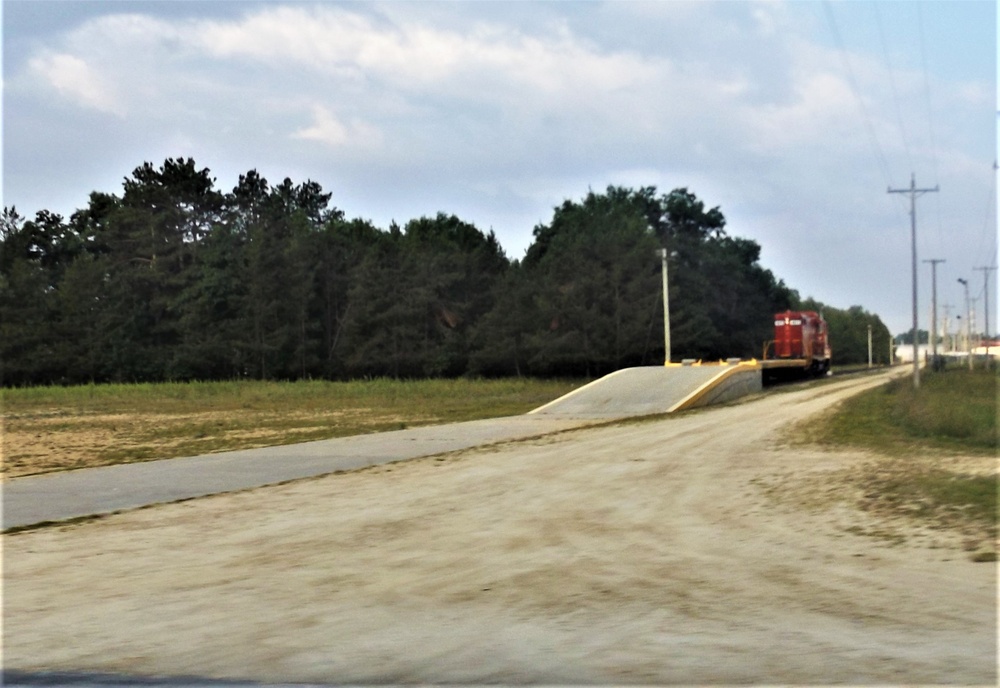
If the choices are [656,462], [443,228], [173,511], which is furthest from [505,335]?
[173,511]

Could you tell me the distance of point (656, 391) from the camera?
114 ft

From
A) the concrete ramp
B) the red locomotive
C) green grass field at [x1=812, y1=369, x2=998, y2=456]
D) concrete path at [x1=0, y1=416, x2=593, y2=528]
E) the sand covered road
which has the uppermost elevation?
the red locomotive

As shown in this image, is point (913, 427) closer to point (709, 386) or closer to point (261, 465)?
point (709, 386)

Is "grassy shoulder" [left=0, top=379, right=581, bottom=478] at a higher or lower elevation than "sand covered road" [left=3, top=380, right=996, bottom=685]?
higher

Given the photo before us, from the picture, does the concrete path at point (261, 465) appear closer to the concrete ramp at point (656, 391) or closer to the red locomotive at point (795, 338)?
the concrete ramp at point (656, 391)

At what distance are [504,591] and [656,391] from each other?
26972 mm

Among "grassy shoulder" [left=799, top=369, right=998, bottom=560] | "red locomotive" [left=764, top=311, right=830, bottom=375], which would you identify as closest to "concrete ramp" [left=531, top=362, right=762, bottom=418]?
"grassy shoulder" [left=799, top=369, right=998, bottom=560]

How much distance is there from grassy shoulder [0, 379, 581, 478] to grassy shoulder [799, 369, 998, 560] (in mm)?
11269

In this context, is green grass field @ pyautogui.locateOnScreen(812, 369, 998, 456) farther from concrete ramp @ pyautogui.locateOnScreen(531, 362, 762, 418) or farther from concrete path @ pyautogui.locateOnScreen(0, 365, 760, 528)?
concrete path @ pyautogui.locateOnScreen(0, 365, 760, 528)

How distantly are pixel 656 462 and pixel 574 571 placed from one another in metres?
8.38

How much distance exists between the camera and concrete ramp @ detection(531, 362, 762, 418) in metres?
31.7

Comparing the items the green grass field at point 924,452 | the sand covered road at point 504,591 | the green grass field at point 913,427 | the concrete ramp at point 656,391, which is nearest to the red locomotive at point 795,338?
the concrete ramp at point 656,391

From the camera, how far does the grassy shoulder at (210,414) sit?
72.2 feet

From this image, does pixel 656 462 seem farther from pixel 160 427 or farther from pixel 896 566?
pixel 160 427
